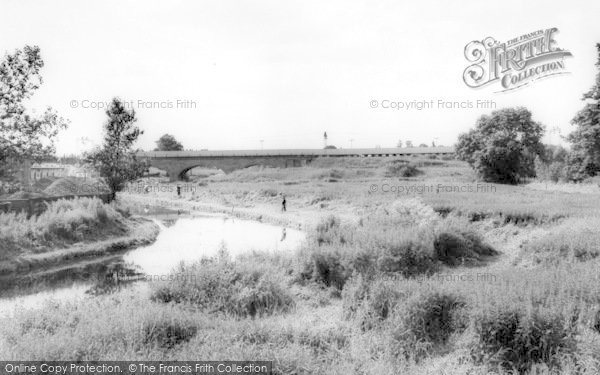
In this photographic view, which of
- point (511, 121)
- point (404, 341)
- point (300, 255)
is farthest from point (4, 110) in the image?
point (511, 121)

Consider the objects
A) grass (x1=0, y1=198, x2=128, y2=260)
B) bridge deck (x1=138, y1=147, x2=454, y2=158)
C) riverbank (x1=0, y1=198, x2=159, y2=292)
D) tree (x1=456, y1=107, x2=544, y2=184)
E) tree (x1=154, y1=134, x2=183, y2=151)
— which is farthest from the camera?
tree (x1=154, y1=134, x2=183, y2=151)

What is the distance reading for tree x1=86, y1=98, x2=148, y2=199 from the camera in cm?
3296

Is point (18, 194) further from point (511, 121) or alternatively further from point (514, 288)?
point (511, 121)

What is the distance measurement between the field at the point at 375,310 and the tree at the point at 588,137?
10.2 meters

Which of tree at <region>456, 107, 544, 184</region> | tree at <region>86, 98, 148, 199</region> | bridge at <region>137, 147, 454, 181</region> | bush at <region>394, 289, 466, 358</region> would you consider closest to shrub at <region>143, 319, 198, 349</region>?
bush at <region>394, 289, 466, 358</region>

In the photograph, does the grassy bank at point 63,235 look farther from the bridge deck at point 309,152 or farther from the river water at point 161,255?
the bridge deck at point 309,152

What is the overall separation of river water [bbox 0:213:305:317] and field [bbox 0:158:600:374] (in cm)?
247

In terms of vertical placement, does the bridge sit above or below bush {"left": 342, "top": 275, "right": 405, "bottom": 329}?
above

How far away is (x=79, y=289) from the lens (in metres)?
15.5

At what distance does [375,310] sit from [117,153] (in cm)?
A: 2794

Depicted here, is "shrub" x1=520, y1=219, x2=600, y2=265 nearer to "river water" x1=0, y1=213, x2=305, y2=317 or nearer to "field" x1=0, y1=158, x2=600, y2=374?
"field" x1=0, y1=158, x2=600, y2=374

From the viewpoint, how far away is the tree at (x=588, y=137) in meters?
26.7

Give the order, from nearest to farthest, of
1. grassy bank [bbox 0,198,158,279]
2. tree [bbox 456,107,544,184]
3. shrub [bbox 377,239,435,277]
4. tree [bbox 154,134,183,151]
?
shrub [bbox 377,239,435,277], grassy bank [bbox 0,198,158,279], tree [bbox 456,107,544,184], tree [bbox 154,134,183,151]

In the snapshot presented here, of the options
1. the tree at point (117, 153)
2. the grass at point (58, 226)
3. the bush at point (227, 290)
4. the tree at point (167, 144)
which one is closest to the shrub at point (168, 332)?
the bush at point (227, 290)
